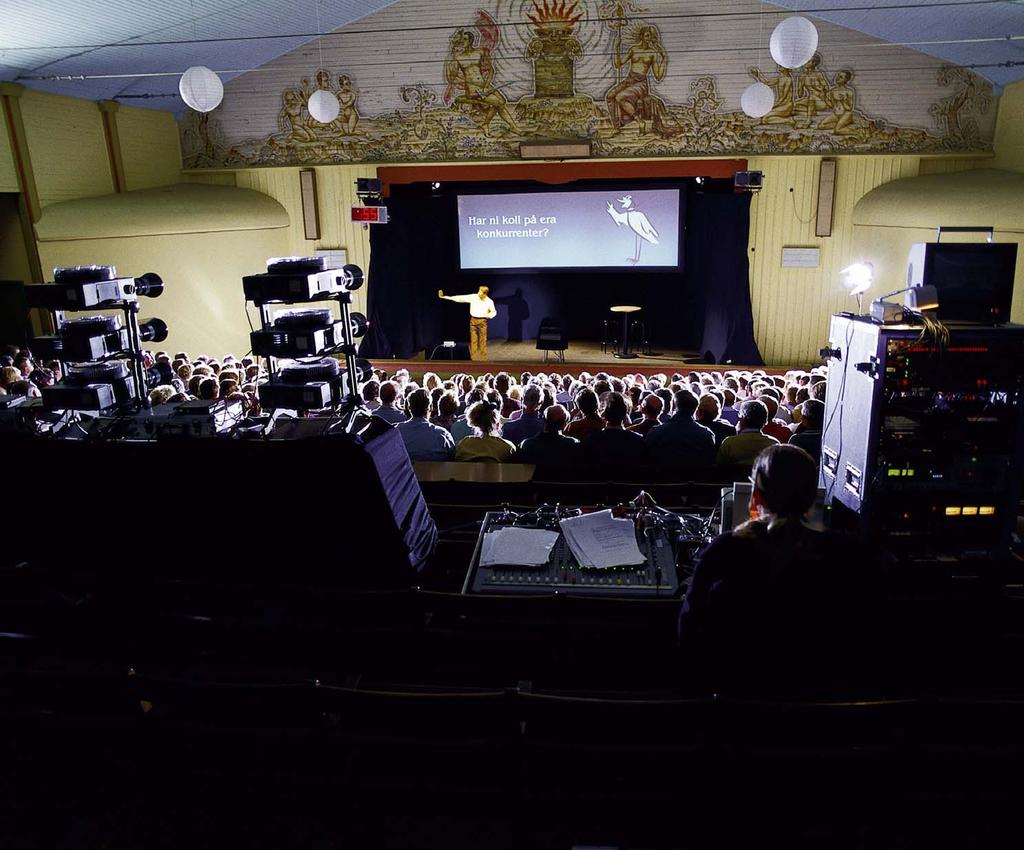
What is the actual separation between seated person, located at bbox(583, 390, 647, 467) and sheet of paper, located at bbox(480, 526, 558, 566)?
1.60 m

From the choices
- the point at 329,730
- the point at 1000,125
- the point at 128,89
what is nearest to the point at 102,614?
the point at 329,730

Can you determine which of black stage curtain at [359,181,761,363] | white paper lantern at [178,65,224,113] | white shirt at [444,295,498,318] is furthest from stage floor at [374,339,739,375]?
white paper lantern at [178,65,224,113]

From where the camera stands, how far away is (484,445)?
16.4 feet

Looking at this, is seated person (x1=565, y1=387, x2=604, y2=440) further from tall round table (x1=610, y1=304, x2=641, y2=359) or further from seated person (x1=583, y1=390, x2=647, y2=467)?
tall round table (x1=610, y1=304, x2=641, y2=359)

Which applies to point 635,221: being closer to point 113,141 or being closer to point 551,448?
Result: point 551,448

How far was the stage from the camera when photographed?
455 inches

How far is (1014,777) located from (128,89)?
12.4 metres

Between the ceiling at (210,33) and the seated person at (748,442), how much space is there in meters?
6.00

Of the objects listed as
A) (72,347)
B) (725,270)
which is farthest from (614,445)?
(725,270)

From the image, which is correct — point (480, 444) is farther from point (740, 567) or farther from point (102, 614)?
point (740, 567)

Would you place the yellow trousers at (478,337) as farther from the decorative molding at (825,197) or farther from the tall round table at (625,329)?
the decorative molding at (825,197)

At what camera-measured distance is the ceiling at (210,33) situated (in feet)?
25.4

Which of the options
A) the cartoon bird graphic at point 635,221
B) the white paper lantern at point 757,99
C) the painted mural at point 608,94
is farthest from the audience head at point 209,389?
the cartoon bird graphic at point 635,221

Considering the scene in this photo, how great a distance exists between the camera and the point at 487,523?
3.43 meters
